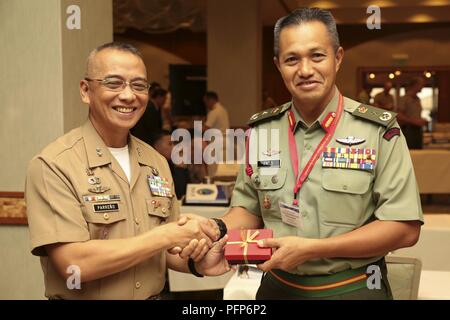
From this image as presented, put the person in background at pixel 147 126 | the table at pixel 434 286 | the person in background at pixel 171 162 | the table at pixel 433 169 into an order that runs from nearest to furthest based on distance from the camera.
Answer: the table at pixel 434 286
the person in background at pixel 171 162
the person in background at pixel 147 126
the table at pixel 433 169

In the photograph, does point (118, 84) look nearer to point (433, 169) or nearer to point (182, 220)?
point (182, 220)

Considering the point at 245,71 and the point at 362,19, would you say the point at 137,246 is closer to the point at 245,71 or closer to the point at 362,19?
the point at 245,71

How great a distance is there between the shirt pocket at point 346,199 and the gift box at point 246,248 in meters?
0.20

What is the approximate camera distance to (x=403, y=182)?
1.81m

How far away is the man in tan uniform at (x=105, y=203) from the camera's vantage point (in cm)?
178

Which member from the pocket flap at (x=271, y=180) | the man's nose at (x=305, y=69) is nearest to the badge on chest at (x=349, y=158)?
the pocket flap at (x=271, y=180)

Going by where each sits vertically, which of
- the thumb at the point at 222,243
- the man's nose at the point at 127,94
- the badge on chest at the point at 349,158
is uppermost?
the man's nose at the point at 127,94

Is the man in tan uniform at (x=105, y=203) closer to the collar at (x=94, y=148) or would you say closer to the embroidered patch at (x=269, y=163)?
the collar at (x=94, y=148)

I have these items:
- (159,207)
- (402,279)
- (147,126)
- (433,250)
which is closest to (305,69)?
(159,207)

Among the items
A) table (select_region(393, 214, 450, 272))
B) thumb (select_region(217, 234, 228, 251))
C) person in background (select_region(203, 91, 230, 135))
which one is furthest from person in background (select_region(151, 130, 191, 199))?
person in background (select_region(203, 91, 230, 135))

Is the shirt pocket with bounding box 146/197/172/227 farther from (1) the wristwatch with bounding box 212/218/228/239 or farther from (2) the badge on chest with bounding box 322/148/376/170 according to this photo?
(2) the badge on chest with bounding box 322/148/376/170

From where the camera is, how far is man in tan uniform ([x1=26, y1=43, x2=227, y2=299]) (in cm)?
178

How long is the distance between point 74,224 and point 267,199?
0.63 metres

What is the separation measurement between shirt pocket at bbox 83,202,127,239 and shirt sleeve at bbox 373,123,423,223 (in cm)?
80
